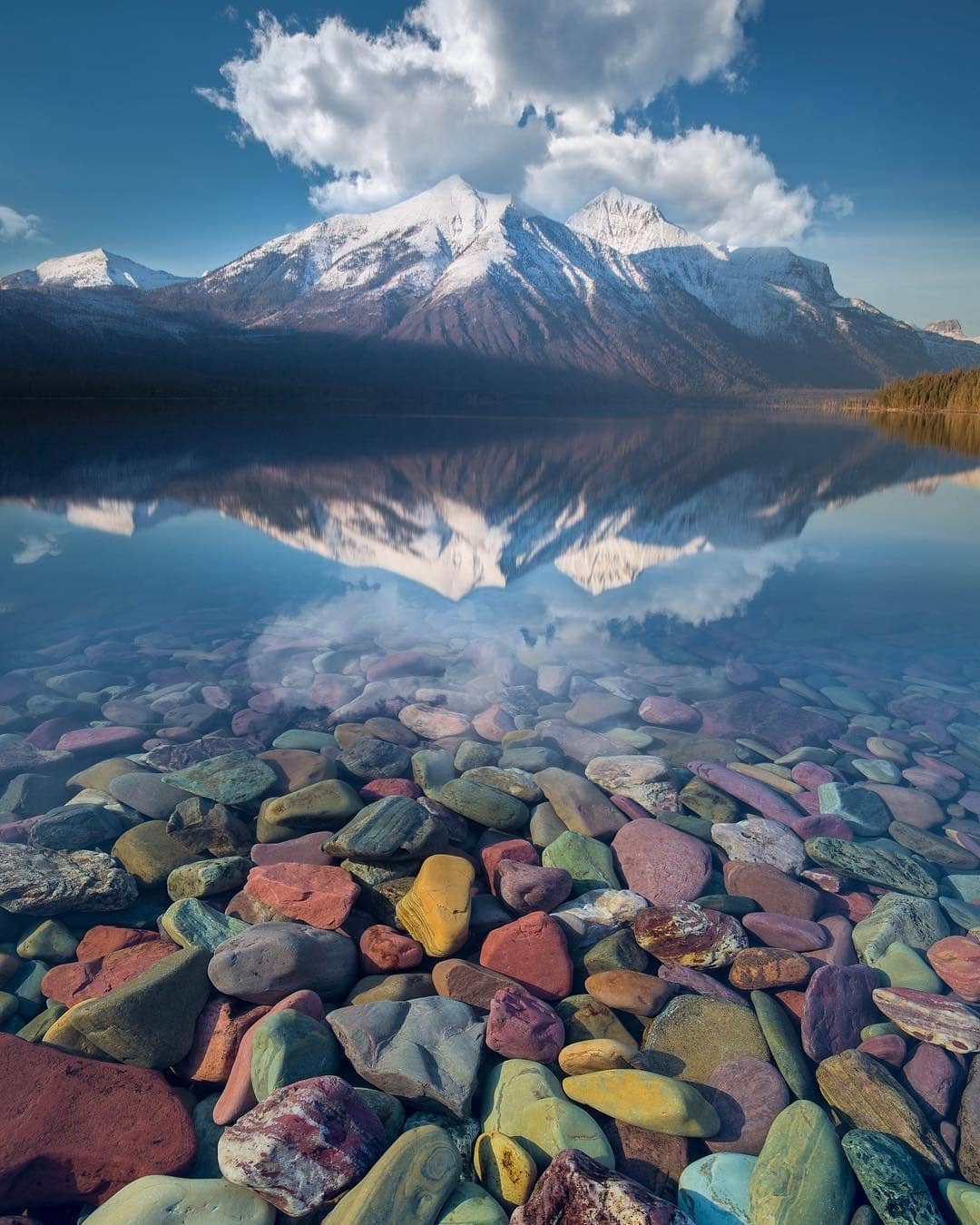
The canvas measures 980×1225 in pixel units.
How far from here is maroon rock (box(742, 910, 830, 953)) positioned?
464 centimetres

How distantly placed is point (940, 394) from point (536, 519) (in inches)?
4171

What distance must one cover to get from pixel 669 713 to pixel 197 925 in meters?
5.69

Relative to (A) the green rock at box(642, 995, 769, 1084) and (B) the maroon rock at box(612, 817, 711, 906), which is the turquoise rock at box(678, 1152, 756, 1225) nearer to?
(A) the green rock at box(642, 995, 769, 1084)

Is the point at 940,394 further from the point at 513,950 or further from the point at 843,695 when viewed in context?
the point at 513,950

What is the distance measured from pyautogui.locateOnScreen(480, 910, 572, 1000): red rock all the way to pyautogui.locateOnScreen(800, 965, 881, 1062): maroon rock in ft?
4.53

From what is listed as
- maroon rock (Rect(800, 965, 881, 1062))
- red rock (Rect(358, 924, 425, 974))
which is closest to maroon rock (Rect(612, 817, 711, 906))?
maroon rock (Rect(800, 965, 881, 1062))

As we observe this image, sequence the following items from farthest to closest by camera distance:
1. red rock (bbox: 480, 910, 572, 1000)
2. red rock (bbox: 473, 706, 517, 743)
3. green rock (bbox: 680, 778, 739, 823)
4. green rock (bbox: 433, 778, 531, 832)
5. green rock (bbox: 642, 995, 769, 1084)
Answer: red rock (bbox: 473, 706, 517, 743)
green rock (bbox: 680, 778, 739, 823)
green rock (bbox: 433, 778, 531, 832)
red rock (bbox: 480, 910, 572, 1000)
green rock (bbox: 642, 995, 769, 1084)

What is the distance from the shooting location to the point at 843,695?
9234 millimetres

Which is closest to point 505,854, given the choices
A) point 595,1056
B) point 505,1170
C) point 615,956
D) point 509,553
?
point 615,956

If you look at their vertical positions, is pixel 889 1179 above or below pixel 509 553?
below

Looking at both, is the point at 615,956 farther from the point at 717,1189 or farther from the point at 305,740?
the point at 305,740

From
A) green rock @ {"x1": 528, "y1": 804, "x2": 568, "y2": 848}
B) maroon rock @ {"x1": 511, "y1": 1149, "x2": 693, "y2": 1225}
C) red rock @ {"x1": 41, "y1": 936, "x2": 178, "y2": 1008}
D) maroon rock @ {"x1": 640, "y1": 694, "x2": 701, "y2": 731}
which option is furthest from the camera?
maroon rock @ {"x1": 640, "y1": 694, "x2": 701, "y2": 731}

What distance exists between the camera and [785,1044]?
385cm

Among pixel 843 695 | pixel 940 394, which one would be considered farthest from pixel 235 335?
pixel 843 695
